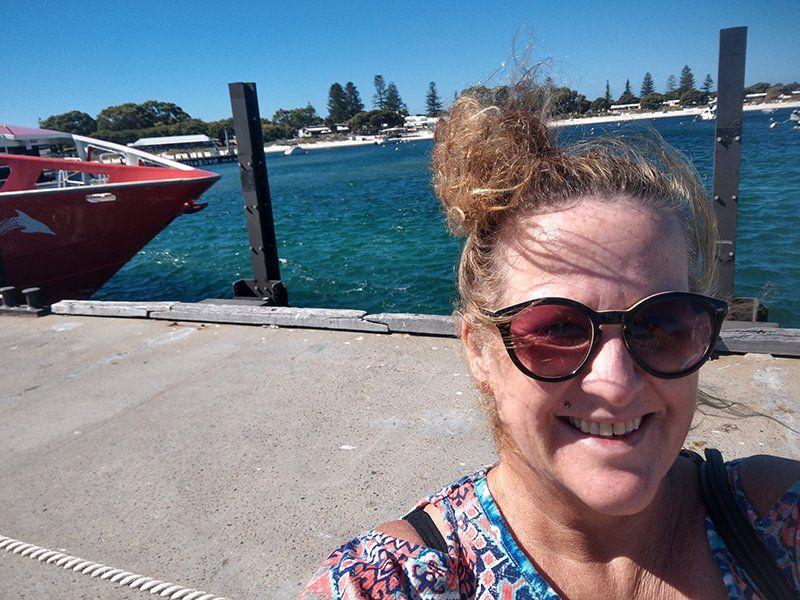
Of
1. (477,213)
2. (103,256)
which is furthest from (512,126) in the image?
(103,256)

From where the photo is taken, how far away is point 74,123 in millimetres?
106750

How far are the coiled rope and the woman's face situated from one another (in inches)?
74.5

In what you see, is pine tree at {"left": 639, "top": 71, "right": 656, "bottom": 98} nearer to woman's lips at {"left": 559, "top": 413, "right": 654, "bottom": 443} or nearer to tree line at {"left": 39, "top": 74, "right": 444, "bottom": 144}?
tree line at {"left": 39, "top": 74, "right": 444, "bottom": 144}

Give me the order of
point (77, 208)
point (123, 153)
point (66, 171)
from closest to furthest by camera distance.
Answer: point (77, 208)
point (66, 171)
point (123, 153)

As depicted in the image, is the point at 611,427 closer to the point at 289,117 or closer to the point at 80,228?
the point at 80,228

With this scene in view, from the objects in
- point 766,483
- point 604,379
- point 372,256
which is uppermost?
point 604,379

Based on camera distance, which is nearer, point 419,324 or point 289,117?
point 419,324

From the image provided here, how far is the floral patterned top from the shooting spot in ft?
3.97

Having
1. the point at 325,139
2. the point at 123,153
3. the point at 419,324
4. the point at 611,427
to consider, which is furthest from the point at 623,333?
the point at 325,139

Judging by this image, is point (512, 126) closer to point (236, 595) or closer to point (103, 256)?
point (236, 595)

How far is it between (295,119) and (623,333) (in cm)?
17610

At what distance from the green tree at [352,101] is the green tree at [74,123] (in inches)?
2663

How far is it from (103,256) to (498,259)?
1333 cm

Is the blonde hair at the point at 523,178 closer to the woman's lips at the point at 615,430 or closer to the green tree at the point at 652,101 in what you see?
the woman's lips at the point at 615,430
